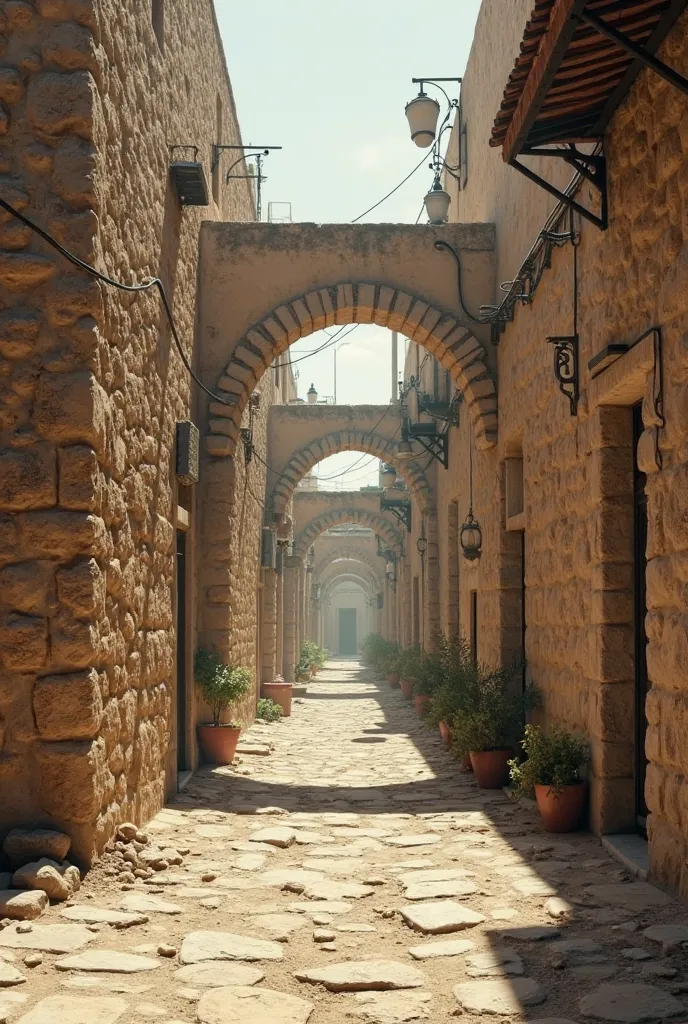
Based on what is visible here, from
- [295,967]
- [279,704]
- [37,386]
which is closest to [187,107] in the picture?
[37,386]

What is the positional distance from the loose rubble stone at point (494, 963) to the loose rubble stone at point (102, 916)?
1.41 metres

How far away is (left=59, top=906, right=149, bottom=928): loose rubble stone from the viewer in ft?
14.7

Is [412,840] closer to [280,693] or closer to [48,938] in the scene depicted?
[48,938]

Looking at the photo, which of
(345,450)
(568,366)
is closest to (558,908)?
(568,366)

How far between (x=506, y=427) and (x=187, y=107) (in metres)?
3.75

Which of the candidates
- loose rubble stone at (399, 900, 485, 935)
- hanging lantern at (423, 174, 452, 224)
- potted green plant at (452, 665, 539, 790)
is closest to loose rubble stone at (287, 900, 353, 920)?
loose rubble stone at (399, 900, 485, 935)

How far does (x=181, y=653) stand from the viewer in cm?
909

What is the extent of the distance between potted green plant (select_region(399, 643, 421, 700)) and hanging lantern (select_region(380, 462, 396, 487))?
3055 millimetres

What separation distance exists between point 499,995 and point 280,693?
11.9 meters

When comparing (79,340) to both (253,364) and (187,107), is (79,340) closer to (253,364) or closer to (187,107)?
(187,107)

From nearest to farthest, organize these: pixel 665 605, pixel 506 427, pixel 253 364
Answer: pixel 665 605
pixel 506 427
pixel 253 364

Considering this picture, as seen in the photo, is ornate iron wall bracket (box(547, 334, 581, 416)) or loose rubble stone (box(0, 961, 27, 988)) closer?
loose rubble stone (box(0, 961, 27, 988))

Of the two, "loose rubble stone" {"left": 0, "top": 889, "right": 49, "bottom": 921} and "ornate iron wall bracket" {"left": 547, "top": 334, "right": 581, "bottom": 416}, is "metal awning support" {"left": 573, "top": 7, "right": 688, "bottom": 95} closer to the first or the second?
"ornate iron wall bracket" {"left": 547, "top": 334, "right": 581, "bottom": 416}

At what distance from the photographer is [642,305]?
17.4 ft
